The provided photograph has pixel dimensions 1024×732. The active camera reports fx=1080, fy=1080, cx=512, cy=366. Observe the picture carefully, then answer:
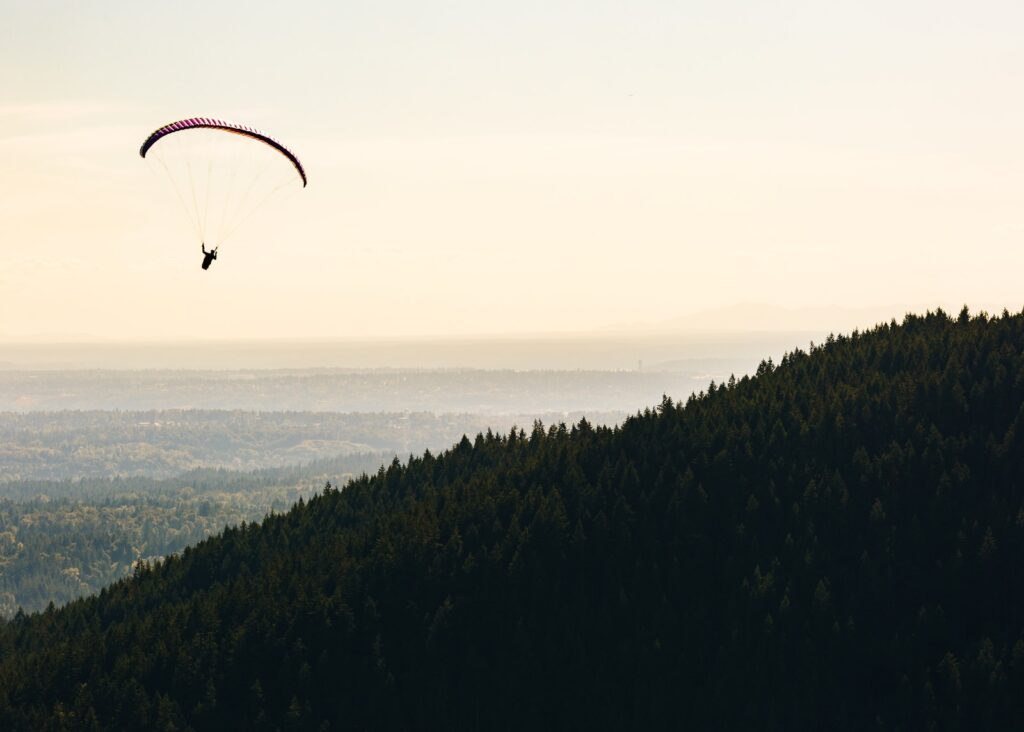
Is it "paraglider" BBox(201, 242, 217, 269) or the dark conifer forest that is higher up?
"paraglider" BBox(201, 242, 217, 269)

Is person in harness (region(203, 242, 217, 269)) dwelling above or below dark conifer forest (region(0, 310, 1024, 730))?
above

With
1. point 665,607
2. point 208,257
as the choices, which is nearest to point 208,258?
point 208,257

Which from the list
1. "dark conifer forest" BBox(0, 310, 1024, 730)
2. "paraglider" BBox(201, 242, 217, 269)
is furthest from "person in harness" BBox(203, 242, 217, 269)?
"dark conifer forest" BBox(0, 310, 1024, 730)

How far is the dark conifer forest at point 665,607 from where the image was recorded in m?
127

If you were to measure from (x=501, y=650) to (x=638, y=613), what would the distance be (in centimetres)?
1816

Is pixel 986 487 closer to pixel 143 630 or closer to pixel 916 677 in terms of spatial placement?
pixel 916 677

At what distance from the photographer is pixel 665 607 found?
13725 cm

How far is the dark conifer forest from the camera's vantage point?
415 ft

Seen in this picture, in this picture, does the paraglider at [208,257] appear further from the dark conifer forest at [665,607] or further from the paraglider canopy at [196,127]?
the dark conifer forest at [665,607]

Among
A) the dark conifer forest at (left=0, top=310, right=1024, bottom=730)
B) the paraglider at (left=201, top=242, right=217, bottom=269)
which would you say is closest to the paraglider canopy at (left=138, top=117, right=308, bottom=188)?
the paraglider at (left=201, top=242, right=217, bottom=269)

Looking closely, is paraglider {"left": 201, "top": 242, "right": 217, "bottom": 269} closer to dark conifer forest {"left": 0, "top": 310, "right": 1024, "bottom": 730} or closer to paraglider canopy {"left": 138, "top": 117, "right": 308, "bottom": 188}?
paraglider canopy {"left": 138, "top": 117, "right": 308, "bottom": 188}

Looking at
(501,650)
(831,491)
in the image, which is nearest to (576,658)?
(501,650)

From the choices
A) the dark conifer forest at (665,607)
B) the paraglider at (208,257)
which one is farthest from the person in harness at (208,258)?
the dark conifer forest at (665,607)

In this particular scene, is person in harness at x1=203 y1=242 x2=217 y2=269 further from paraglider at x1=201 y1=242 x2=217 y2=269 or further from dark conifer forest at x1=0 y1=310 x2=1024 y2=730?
dark conifer forest at x1=0 y1=310 x2=1024 y2=730
